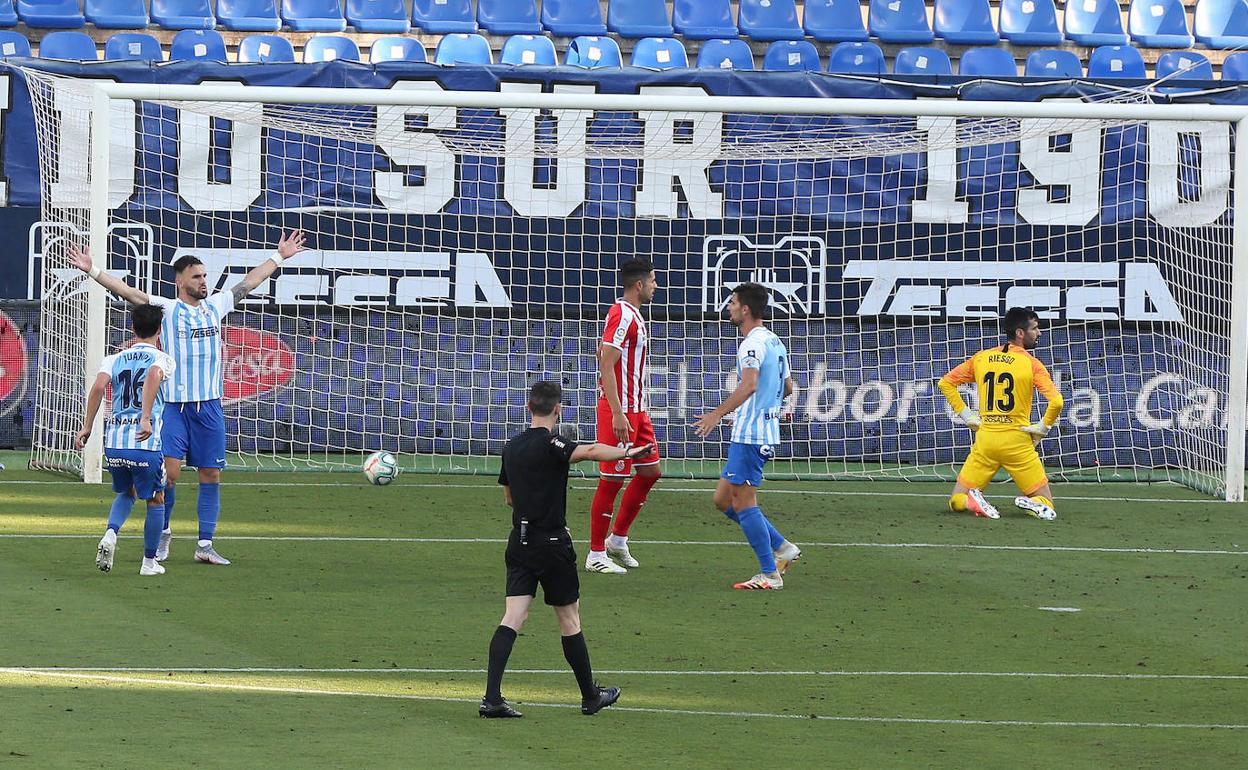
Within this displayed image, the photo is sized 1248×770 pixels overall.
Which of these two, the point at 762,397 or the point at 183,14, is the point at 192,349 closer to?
the point at 762,397

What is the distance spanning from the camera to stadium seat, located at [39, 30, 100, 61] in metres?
19.1

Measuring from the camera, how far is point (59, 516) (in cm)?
1246

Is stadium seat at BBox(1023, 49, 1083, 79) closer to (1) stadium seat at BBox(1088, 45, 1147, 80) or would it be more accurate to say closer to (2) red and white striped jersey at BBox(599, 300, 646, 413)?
(1) stadium seat at BBox(1088, 45, 1147, 80)

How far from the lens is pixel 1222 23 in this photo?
20.9 meters

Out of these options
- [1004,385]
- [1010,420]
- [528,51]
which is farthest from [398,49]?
[1010,420]

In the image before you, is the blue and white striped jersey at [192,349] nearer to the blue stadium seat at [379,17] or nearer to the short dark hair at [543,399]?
the short dark hair at [543,399]

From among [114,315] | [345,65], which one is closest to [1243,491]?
[345,65]

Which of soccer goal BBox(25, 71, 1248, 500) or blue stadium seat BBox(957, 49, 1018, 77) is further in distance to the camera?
blue stadium seat BBox(957, 49, 1018, 77)

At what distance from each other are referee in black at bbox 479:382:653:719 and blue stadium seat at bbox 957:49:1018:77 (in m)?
13.7

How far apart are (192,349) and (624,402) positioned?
2.59 m

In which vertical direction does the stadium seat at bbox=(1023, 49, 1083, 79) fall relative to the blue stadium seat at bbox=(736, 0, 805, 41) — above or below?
below

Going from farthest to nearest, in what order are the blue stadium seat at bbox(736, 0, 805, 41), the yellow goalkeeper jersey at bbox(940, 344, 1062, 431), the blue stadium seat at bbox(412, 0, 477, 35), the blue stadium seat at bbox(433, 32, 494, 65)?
the blue stadium seat at bbox(736, 0, 805, 41), the blue stadium seat at bbox(412, 0, 477, 35), the blue stadium seat at bbox(433, 32, 494, 65), the yellow goalkeeper jersey at bbox(940, 344, 1062, 431)

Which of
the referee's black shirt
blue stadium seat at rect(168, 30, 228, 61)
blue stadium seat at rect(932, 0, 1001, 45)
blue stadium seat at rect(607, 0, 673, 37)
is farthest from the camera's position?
blue stadium seat at rect(932, 0, 1001, 45)

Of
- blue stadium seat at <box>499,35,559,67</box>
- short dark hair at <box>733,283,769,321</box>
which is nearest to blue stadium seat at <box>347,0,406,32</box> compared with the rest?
blue stadium seat at <box>499,35,559,67</box>
